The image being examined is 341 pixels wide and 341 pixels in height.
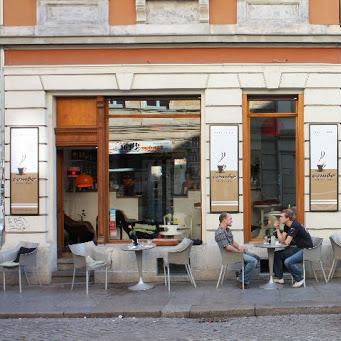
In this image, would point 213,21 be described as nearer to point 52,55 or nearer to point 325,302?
point 52,55

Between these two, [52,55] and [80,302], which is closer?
[80,302]

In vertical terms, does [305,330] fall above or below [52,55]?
below

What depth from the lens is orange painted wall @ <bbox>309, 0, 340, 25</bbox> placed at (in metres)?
12.6

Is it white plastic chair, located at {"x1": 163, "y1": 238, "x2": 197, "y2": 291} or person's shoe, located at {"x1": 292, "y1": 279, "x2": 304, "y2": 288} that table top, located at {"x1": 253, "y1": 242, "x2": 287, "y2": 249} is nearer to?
person's shoe, located at {"x1": 292, "y1": 279, "x2": 304, "y2": 288}

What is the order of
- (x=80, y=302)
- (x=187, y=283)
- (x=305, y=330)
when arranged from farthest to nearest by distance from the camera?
(x=187, y=283) < (x=80, y=302) < (x=305, y=330)

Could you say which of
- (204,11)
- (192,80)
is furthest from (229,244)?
(204,11)

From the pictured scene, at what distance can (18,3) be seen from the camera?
500 inches

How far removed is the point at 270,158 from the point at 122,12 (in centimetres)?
433

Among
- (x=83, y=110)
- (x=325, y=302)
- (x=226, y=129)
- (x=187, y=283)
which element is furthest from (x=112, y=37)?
(x=325, y=302)

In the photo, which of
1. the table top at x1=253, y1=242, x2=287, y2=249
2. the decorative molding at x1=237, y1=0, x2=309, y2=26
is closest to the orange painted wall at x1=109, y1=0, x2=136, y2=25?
the decorative molding at x1=237, y1=0, x2=309, y2=26

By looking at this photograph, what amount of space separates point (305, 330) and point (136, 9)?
23.8 feet

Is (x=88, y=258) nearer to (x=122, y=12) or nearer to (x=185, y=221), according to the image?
(x=185, y=221)

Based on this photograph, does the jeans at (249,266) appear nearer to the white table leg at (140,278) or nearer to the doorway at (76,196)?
the white table leg at (140,278)

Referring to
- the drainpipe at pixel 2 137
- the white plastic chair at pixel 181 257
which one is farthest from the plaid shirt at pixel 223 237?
the drainpipe at pixel 2 137
